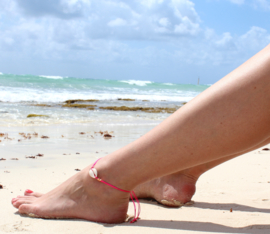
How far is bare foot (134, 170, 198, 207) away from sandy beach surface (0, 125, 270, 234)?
5 cm

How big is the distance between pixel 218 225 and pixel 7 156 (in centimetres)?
251

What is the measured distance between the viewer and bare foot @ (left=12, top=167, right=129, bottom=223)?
1.52 metres

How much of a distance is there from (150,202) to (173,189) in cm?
20

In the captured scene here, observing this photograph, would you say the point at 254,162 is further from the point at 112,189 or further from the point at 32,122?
the point at 32,122

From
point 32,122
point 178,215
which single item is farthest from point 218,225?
point 32,122

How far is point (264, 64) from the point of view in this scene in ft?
3.57

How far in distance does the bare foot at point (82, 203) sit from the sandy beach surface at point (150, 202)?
0.14 feet

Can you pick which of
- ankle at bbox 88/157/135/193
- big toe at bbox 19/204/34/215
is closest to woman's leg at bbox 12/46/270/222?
ankle at bbox 88/157/135/193

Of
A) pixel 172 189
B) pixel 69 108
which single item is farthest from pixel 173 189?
pixel 69 108

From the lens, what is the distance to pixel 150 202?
2.03 m

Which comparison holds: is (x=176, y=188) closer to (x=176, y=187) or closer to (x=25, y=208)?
(x=176, y=187)

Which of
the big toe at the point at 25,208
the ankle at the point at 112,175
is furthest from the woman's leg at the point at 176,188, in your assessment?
the ankle at the point at 112,175

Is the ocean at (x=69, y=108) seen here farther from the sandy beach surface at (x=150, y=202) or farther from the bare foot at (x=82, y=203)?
the bare foot at (x=82, y=203)

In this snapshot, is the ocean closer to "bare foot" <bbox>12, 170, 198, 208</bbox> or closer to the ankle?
"bare foot" <bbox>12, 170, 198, 208</bbox>
